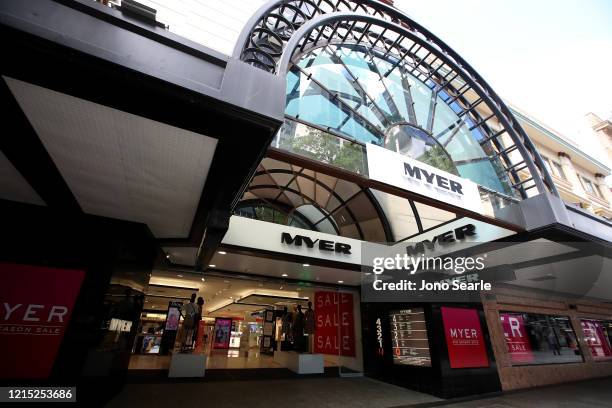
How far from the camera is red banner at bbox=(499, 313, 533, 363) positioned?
898cm

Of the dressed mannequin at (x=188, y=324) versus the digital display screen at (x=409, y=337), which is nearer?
the digital display screen at (x=409, y=337)

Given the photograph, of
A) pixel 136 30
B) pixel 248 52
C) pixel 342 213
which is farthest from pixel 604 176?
pixel 136 30

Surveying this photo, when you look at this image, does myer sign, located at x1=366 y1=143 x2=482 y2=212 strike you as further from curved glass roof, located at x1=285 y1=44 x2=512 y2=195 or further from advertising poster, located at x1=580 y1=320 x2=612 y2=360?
advertising poster, located at x1=580 y1=320 x2=612 y2=360

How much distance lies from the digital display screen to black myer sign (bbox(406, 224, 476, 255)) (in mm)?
1908

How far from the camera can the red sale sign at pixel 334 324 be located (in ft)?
37.1

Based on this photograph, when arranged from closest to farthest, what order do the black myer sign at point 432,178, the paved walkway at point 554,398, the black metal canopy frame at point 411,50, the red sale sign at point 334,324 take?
the black myer sign at point 432,178 < the black metal canopy frame at point 411,50 < the paved walkway at point 554,398 < the red sale sign at point 334,324

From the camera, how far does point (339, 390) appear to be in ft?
25.0

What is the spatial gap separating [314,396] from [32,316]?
606 centimetres

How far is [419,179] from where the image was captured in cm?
495

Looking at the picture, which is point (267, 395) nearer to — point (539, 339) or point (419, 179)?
point (419, 179)
